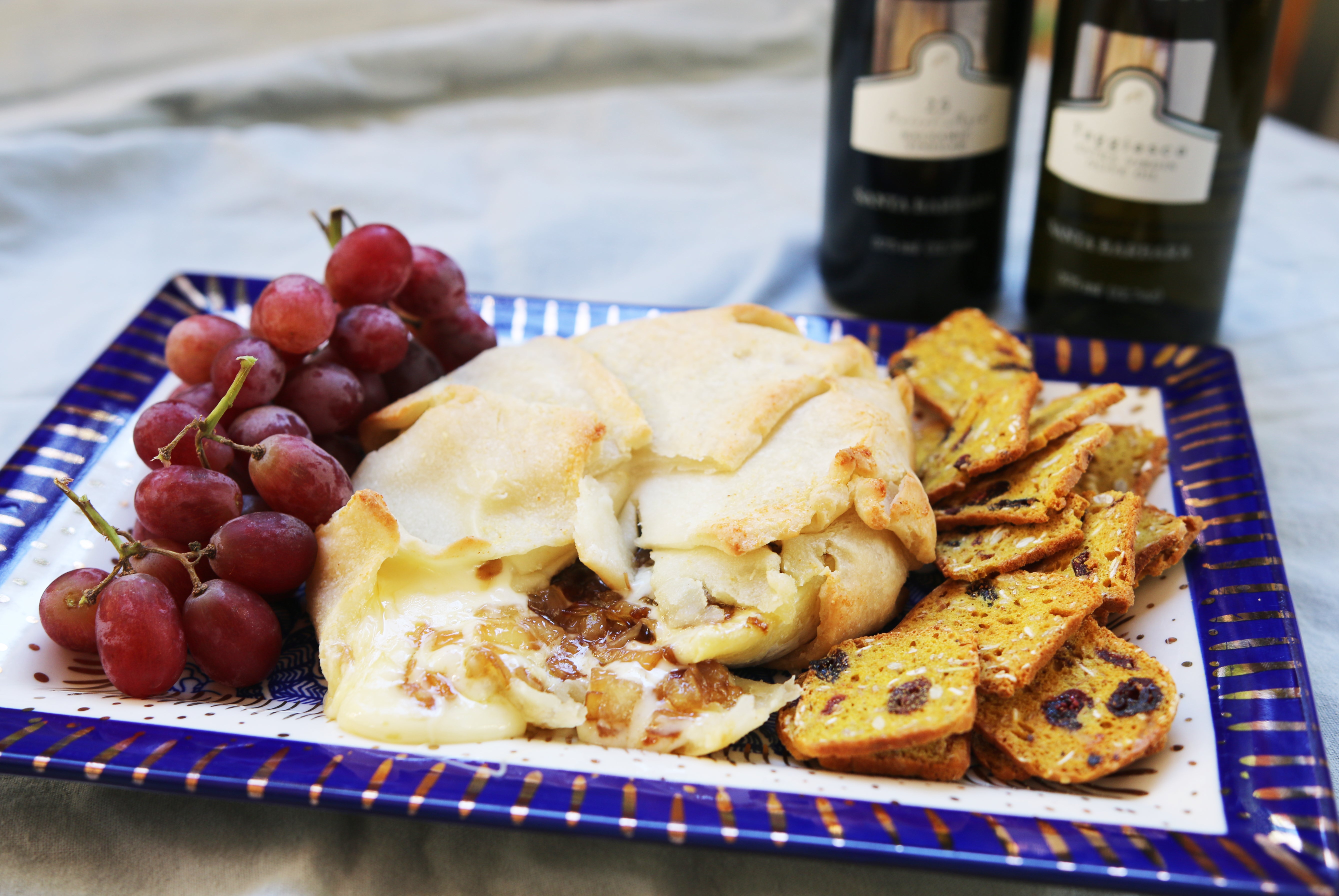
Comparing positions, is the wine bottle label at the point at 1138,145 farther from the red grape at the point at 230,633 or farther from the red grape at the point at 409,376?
the red grape at the point at 230,633

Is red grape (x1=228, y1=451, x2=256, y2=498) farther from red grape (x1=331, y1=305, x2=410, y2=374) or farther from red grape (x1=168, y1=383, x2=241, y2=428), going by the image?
red grape (x1=331, y1=305, x2=410, y2=374)

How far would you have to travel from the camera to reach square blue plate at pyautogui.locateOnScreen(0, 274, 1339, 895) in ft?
2.95

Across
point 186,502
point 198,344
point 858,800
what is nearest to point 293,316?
point 198,344

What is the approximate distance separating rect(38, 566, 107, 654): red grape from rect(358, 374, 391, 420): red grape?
0.41 m

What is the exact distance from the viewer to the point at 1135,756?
1025mm

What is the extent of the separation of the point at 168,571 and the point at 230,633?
0.11m

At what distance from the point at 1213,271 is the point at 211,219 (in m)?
2.22

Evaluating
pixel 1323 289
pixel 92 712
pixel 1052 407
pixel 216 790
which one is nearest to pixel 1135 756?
pixel 1052 407

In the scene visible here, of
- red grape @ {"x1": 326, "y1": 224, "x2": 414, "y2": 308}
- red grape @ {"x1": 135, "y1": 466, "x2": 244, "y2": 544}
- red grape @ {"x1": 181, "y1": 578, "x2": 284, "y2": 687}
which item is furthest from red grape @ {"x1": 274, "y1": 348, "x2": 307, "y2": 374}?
red grape @ {"x1": 181, "y1": 578, "x2": 284, "y2": 687}

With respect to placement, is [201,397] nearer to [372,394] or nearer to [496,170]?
[372,394]

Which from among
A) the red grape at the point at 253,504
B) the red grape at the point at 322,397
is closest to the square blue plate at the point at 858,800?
the red grape at the point at 253,504

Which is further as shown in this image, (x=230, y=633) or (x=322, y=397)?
(x=322, y=397)

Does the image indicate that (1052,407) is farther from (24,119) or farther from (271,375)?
(24,119)

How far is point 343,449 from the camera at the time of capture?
141cm
